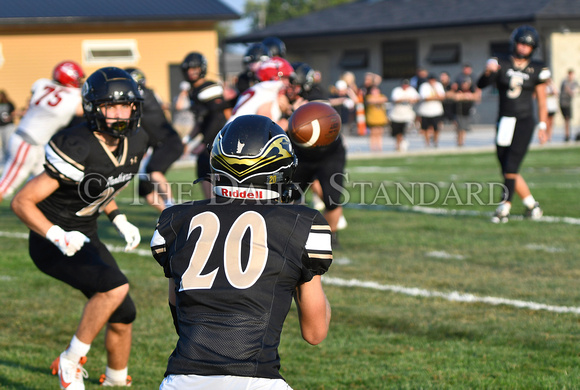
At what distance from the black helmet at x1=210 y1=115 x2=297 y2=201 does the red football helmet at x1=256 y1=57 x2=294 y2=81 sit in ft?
13.9

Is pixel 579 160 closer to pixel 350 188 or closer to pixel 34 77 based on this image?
pixel 350 188

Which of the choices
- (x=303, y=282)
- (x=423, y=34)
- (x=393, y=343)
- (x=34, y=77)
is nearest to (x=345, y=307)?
(x=393, y=343)

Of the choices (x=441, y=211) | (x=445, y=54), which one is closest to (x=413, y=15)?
(x=445, y=54)

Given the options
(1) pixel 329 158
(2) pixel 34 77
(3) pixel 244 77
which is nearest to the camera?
(1) pixel 329 158

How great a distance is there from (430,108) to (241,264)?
17727 millimetres

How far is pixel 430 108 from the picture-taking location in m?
19.9

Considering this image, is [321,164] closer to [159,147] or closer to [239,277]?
[159,147]

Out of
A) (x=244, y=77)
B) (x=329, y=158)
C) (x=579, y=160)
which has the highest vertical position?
(x=244, y=77)

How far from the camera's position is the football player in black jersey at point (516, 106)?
9211mm

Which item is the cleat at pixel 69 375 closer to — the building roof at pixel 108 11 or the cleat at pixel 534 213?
the cleat at pixel 534 213

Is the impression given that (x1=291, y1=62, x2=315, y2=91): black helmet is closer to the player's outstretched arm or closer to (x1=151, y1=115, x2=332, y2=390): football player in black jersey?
(x1=151, y1=115, x2=332, y2=390): football player in black jersey

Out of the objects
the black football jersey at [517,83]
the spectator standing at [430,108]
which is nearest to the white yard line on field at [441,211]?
the black football jersey at [517,83]

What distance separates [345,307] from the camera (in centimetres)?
596

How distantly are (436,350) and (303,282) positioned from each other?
7.70ft
